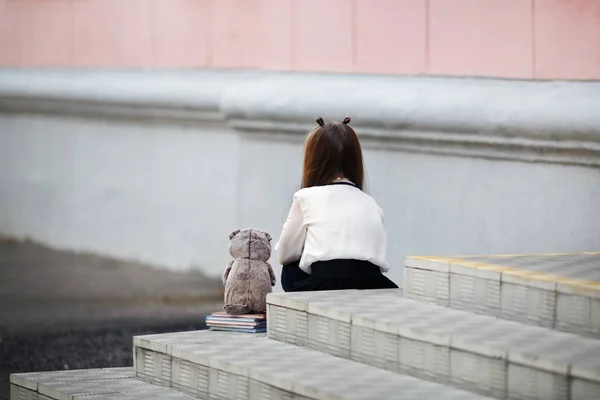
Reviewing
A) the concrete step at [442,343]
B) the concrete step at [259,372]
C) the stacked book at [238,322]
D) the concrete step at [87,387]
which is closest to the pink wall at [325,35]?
the concrete step at [442,343]

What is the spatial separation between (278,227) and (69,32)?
4.71m

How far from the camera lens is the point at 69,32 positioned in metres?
14.0

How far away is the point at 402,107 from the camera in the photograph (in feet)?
29.0

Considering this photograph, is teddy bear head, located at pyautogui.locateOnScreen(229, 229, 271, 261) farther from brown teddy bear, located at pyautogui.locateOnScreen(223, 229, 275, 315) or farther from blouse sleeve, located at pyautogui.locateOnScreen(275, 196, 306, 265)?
blouse sleeve, located at pyautogui.locateOnScreen(275, 196, 306, 265)

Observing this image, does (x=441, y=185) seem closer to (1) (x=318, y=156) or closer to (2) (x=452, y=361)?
(1) (x=318, y=156)

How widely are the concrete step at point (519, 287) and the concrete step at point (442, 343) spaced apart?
52 millimetres

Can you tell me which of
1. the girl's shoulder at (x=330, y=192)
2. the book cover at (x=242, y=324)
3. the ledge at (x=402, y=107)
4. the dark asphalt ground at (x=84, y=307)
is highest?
the ledge at (x=402, y=107)

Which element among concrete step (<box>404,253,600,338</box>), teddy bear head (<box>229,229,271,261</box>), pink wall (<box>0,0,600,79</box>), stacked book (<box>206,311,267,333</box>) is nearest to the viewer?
concrete step (<box>404,253,600,338</box>)

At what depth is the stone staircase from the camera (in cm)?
495

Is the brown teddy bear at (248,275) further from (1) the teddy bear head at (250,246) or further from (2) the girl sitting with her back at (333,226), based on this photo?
(2) the girl sitting with her back at (333,226)

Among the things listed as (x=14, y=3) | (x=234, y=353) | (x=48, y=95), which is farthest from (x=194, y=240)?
(x=234, y=353)

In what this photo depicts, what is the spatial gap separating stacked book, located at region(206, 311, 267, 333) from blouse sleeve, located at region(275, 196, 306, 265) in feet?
1.14

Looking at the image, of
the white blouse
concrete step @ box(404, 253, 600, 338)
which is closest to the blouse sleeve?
the white blouse

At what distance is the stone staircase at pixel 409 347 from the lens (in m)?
4.95
